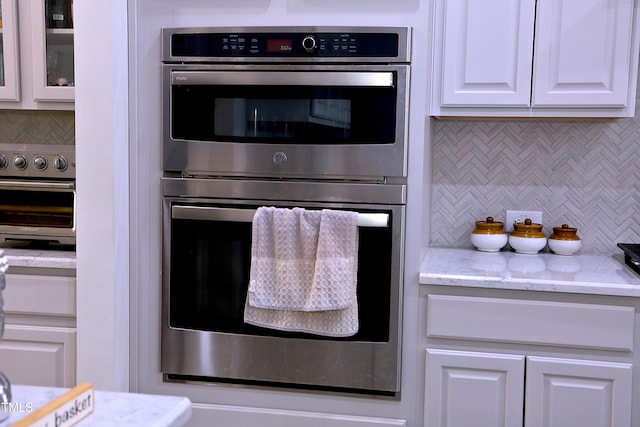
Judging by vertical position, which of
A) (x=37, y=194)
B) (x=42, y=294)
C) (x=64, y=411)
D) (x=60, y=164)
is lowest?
(x=42, y=294)

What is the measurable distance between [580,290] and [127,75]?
154cm

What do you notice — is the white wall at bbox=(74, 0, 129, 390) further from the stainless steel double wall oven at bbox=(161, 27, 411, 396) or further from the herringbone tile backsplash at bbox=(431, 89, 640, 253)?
the herringbone tile backsplash at bbox=(431, 89, 640, 253)

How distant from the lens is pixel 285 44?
201cm

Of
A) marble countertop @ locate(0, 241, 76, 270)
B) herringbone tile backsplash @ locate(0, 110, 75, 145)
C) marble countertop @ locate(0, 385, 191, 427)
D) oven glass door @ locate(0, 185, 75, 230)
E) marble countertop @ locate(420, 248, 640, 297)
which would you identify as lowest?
marble countertop @ locate(0, 241, 76, 270)

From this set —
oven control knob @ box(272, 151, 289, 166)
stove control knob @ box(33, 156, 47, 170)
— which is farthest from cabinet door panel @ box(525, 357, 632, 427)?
stove control knob @ box(33, 156, 47, 170)

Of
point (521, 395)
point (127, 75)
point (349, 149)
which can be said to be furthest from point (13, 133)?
point (521, 395)

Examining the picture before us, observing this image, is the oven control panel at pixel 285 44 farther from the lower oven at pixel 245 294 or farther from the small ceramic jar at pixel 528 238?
the small ceramic jar at pixel 528 238

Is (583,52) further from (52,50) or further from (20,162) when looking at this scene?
(20,162)

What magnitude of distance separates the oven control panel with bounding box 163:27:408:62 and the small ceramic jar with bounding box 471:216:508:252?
0.81m

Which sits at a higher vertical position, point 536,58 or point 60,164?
point 536,58

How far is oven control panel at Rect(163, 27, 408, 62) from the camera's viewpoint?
1959 millimetres

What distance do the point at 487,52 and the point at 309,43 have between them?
2.06 ft

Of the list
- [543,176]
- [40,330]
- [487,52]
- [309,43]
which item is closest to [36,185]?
[40,330]

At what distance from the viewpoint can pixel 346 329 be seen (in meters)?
2.00
